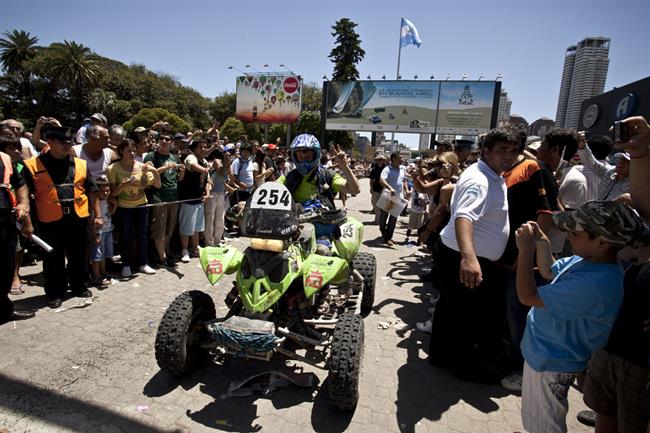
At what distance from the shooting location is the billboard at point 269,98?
1448 inches

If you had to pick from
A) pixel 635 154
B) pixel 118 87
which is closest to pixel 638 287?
pixel 635 154

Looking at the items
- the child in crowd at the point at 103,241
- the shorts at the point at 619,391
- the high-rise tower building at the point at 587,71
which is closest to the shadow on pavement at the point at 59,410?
the child in crowd at the point at 103,241

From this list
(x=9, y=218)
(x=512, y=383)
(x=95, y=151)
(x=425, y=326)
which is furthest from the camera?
(x=95, y=151)

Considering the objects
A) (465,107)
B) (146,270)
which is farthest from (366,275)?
(465,107)

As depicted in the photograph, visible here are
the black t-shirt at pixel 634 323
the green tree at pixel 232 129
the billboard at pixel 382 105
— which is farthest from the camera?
the green tree at pixel 232 129

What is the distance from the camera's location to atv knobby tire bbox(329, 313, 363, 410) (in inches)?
107

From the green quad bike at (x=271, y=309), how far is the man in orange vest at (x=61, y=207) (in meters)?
2.37

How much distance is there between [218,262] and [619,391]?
9.73 feet

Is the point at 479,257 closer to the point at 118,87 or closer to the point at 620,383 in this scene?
the point at 620,383

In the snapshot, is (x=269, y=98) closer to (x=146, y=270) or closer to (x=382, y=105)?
(x=382, y=105)

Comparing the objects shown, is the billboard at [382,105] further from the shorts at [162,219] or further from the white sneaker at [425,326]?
the white sneaker at [425,326]

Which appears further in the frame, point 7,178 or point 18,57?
point 18,57

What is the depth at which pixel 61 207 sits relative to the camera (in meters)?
4.44

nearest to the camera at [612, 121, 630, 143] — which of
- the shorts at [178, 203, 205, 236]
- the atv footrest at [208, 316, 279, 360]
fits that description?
the atv footrest at [208, 316, 279, 360]
